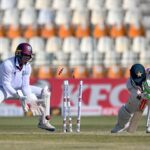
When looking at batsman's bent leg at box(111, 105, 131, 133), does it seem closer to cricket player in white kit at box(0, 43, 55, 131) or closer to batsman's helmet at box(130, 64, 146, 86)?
batsman's helmet at box(130, 64, 146, 86)

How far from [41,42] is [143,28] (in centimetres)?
371

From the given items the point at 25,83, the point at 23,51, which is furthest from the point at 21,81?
the point at 23,51

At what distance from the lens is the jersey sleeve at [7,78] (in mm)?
13203

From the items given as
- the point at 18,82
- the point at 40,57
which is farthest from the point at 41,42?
the point at 18,82

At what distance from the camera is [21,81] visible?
13430 mm

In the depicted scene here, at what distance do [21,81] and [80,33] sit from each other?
568 inches

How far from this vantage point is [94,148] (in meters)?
10.1

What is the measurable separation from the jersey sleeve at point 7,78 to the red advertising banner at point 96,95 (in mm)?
11673

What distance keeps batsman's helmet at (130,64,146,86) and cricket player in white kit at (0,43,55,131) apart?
1.50 metres

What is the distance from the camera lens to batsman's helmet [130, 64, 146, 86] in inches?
521

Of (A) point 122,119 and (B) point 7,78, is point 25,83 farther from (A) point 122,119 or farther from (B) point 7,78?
(A) point 122,119

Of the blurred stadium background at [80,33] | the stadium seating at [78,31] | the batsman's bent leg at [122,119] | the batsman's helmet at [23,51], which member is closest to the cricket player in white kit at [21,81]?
the batsman's helmet at [23,51]

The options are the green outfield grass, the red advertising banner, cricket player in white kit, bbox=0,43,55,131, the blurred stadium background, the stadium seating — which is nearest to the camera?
the green outfield grass

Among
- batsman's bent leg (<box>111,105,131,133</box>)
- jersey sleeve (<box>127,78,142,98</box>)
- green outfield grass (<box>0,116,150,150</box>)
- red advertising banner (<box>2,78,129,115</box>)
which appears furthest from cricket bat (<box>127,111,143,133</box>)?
red advertising banner (<box>2,78,129,115</box>)
